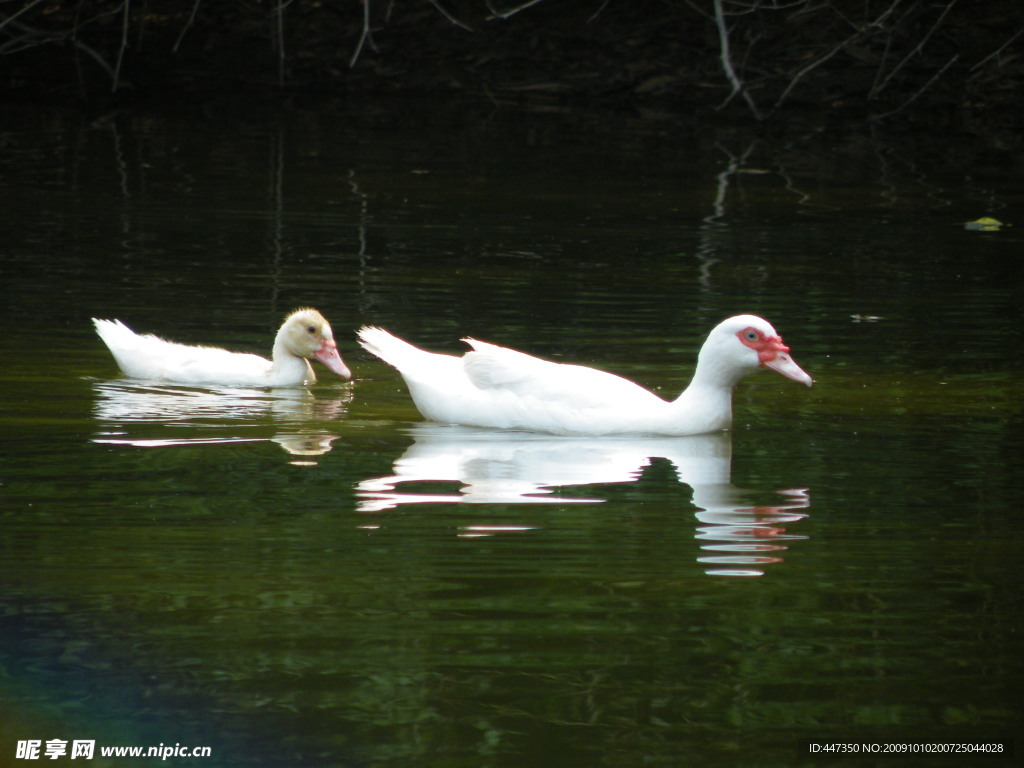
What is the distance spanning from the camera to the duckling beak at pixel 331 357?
877 centimetres

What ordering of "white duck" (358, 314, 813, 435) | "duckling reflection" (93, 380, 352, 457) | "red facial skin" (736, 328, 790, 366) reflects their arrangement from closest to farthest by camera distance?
"duckling reflection" (93, 380, 352, 457)
"white duck" (358, 314, 813, 435)
"red facial skin" (736, 328, 790, 366)

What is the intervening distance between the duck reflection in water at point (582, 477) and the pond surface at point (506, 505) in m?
0.03

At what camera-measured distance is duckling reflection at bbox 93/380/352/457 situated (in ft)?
24.0

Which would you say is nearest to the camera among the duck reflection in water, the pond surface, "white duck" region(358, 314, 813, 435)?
the pond surface

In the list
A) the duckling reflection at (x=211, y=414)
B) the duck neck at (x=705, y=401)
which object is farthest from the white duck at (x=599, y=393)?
the duckling reflection at (x=211, y=414)

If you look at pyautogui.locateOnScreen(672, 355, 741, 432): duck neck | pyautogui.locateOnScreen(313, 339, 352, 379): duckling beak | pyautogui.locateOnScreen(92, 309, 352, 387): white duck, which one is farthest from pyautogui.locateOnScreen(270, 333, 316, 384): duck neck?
pyautogui.locateOnScreen(672, 355, 741, 432): duck neck

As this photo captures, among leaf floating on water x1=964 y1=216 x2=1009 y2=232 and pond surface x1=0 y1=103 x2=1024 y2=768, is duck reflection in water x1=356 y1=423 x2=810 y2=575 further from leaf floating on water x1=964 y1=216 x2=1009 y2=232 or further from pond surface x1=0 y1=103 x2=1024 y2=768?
leaf floating on water x1=964 y1=216 x2=1009 y2=232

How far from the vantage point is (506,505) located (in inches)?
241

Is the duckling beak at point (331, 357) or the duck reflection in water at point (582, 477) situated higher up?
the duckling beak at point (331, 357)

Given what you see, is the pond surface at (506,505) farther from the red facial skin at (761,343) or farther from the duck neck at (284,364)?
the red facial skin at (761,343)

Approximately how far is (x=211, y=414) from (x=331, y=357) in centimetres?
105

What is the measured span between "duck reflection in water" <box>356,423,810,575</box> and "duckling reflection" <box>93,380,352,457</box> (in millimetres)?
538

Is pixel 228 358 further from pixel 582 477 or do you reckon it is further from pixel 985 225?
pixel 985 225

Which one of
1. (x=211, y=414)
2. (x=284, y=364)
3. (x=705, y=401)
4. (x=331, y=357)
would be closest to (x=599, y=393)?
(x=705, y=401)
